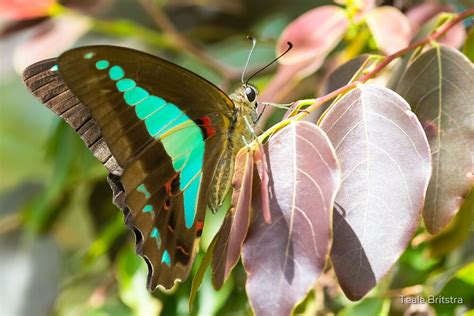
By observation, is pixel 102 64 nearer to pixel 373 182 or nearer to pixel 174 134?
pixel 174 134

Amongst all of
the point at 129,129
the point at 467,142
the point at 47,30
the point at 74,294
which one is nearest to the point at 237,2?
the point at 47,30

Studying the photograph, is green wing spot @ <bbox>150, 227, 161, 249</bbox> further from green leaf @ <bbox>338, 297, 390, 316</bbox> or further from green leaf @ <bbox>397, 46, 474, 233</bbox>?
green leaf @ <bbox>397, 46, 474, 233</bbox>

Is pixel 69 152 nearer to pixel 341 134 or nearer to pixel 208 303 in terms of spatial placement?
pixel 208 303

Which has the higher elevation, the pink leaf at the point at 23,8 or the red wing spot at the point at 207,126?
the pink leaf at the point at 23,8

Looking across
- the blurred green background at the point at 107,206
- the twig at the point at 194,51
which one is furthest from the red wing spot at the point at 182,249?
the twig at the point at 194,51

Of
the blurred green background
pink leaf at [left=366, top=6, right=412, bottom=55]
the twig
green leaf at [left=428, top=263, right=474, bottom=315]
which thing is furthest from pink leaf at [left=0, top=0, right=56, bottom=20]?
green leaf at [left=428, top=263, right=474, bottom=315]

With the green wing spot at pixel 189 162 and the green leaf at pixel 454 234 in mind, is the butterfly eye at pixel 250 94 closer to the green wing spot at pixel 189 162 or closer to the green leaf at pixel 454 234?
the green wing spot at pixel 189 162

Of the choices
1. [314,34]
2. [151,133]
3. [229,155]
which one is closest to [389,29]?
[314,34]
